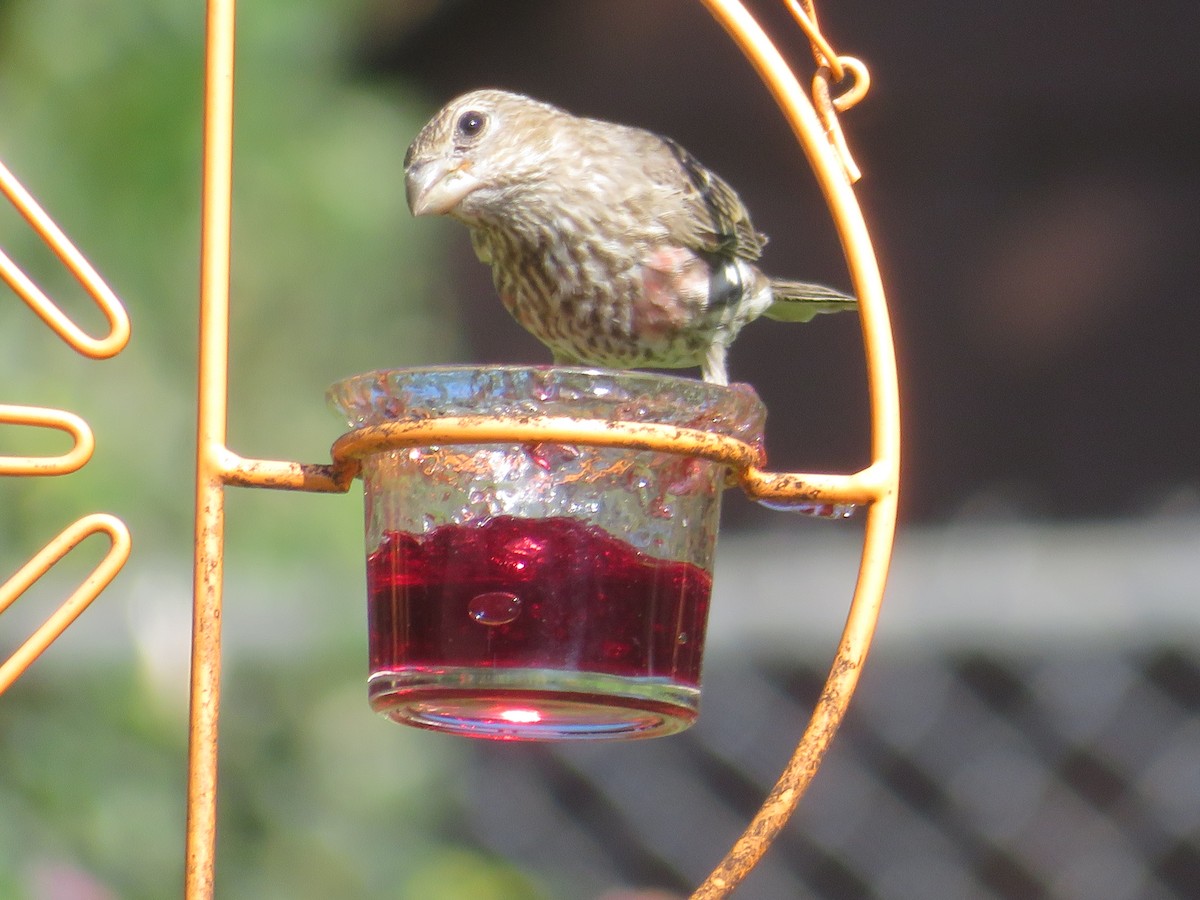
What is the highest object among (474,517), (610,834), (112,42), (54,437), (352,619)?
(112,42)

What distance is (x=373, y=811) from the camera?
5117 mm

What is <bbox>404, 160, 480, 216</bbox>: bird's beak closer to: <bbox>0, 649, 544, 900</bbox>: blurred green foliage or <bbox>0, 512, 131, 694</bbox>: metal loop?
<bbox>0, 512, 131, 694</bbox>: metal loop

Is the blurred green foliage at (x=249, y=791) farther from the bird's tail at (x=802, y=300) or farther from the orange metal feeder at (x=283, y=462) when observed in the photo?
the orange metal feeder at (x=283, y=462)

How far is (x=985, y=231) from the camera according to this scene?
7.34m

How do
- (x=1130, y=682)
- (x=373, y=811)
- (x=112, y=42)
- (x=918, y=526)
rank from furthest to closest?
(x=918, y=526)
(x=1130, y=682)
(x=112, y=42)
(x=373, y=811)

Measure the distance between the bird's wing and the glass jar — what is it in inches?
54.9

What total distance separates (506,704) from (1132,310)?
17.3ft

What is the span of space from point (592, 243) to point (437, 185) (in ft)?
1.43

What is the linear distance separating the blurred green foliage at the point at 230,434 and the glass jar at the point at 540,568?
251cm

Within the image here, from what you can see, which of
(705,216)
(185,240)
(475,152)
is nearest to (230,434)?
(185,240)

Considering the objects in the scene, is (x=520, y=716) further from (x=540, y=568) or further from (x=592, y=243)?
(x=592, y=243)

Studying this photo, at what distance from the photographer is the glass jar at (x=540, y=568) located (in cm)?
238

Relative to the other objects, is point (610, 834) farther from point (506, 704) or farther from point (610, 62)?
point (506, 704)

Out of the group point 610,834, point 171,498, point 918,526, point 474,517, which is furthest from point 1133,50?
point 474,517
